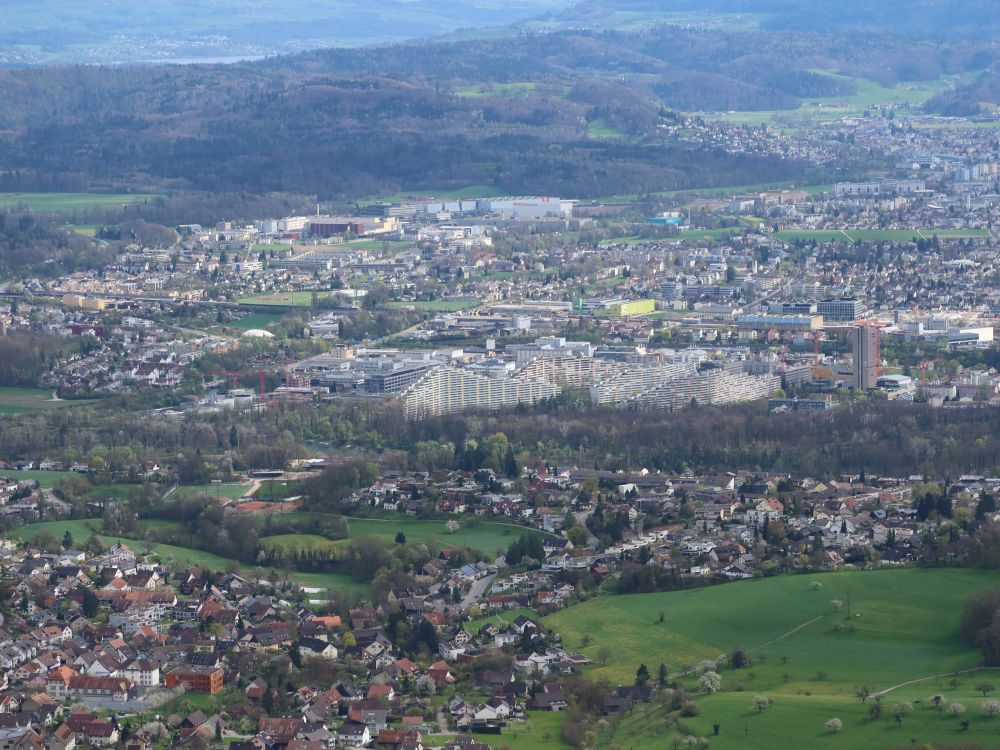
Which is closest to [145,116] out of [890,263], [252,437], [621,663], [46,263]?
[46,263]

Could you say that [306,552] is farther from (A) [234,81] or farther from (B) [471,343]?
(A) [234,81]

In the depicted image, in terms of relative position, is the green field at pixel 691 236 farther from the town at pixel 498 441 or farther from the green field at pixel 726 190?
the green field at pixel 726 190

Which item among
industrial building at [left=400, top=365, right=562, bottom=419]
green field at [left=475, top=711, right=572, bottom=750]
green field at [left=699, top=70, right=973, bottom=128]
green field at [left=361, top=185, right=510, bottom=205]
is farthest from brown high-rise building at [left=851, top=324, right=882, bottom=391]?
green field at [left=699, top=70, right=973, bottom=128]

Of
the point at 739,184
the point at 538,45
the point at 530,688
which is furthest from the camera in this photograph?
the point at 538,45

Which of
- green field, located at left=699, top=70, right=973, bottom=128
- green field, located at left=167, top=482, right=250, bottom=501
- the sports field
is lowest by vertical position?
the sports field

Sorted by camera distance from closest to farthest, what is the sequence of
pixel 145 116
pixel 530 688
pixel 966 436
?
pixel 530 688, pixel 966 436, pixel 145 116

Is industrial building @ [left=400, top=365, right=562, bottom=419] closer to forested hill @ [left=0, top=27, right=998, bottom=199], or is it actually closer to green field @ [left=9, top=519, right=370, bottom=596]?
green field @ [left=9, top=519, right=370, bottom=596]

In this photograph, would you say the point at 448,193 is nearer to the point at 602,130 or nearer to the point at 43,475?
the point at 602,130
